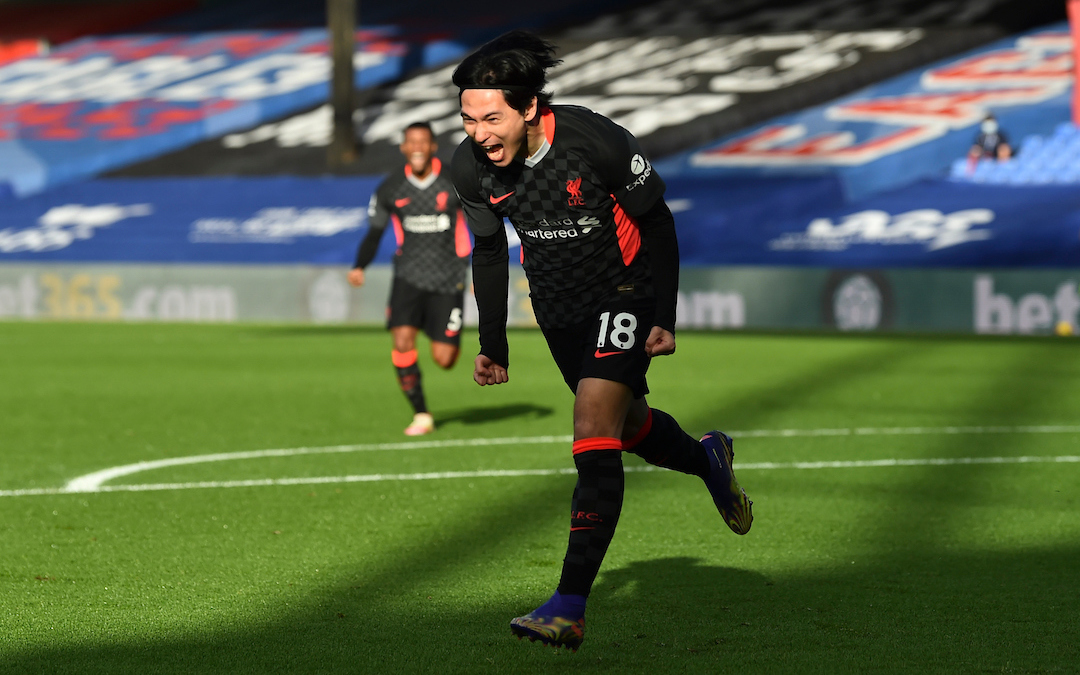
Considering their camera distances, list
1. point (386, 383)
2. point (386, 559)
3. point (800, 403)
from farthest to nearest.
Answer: point (386, 383)
point (800, 403)
point (386, 559)

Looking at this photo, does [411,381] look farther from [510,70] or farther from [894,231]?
[894,231]

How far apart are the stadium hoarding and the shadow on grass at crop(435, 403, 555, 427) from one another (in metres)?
8.64

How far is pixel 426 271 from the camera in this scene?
30.5 feet

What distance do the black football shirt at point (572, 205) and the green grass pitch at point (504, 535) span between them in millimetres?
1004

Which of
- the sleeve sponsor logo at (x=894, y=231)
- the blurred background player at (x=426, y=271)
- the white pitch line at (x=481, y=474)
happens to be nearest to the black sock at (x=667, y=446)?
the white pitch line at (x=481, y=474)

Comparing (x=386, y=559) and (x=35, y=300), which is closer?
(x=386, y=559)

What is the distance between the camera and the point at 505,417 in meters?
10.1

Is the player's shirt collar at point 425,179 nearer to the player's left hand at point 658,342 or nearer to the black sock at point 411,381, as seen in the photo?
the black sock at point 411,381

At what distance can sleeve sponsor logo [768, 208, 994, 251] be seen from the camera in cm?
2136

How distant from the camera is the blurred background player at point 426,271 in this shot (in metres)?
9.27

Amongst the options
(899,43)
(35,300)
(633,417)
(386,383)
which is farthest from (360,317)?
(633,417)

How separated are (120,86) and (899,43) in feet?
61.8

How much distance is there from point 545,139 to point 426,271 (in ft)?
16.8

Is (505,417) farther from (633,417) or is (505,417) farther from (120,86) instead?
(120,86)
